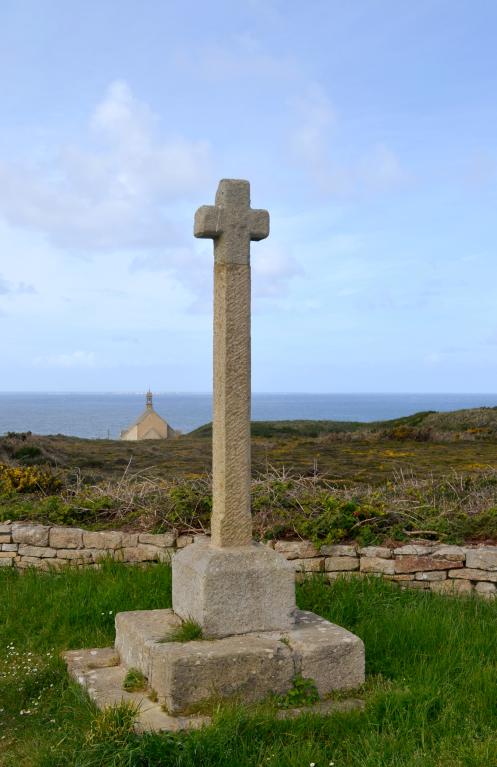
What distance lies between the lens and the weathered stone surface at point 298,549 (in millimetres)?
6453

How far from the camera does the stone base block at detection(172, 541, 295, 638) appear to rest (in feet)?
14.1

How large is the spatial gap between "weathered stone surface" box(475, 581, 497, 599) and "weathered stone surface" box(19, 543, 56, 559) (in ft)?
13.2

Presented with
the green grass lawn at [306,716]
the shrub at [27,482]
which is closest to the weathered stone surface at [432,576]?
the green grass lawn at [306,716]

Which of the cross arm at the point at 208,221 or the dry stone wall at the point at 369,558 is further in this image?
the dry stone wall at the point at 369,558

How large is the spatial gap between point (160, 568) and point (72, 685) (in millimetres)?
2013

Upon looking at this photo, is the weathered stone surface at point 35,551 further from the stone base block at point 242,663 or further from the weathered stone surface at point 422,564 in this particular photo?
the weathered stone surface at point 422,564

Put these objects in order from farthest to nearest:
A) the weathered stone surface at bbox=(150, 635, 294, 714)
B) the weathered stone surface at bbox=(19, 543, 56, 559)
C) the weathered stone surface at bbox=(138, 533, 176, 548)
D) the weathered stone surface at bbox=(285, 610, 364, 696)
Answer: the weathered stone surface at bbox=(19, 543, 56, 559) < the weathered stone surface at bbox=(138, 533, 176, 548) < the weathered stone surface at bbox=(285, 610, 364, 696) < the weathered stone surface at bbox=(150, 635, 294, 714)

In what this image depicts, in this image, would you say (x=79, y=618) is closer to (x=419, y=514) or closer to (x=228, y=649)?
(x=228, y=649)

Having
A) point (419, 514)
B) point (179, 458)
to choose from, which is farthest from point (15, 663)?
point (179, 458)

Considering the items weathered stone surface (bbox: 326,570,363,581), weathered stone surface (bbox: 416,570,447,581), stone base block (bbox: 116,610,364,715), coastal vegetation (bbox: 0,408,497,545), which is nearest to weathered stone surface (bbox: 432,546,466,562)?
weathered stone surface (bbox: 416,570,447,581)

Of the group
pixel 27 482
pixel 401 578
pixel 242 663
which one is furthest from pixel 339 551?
pixel 27 482

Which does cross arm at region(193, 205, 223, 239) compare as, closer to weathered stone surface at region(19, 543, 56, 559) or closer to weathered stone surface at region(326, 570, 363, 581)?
weathered stone surface at region(326, 570, 363, 581)

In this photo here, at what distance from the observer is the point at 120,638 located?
4723mm

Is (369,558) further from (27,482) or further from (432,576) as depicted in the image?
(27,482)
